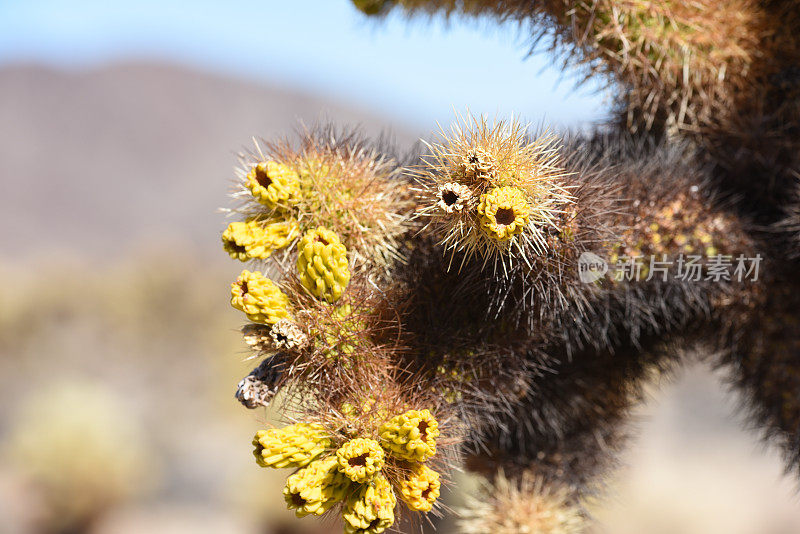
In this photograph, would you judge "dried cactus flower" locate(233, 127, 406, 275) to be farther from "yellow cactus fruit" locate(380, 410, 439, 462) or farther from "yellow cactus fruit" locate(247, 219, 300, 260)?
"yellow cactus fruit" locate(380, 410, 439, 462)

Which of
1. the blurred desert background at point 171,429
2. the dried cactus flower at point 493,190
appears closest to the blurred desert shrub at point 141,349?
the blurred desert background at point 171,429

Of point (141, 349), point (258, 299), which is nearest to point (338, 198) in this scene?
point (258, 299)

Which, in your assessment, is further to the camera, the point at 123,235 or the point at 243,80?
the point at 243,80

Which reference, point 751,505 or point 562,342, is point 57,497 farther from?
point 751,505

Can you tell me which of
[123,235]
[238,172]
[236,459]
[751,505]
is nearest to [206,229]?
[123,235]

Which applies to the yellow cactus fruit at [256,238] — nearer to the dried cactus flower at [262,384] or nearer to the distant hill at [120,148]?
the dried cactus flower at [262,384]

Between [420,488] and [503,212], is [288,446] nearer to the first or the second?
[420,488]

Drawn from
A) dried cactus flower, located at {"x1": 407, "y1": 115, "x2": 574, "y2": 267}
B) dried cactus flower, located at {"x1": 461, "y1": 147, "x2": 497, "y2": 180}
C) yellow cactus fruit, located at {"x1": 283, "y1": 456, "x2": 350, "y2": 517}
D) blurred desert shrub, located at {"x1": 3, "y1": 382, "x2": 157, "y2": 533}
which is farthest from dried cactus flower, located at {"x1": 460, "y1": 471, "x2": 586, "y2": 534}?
blurred desert shrub, located at {"x1": 3, "y1": 382, "x2": 157, "y2": 533}
